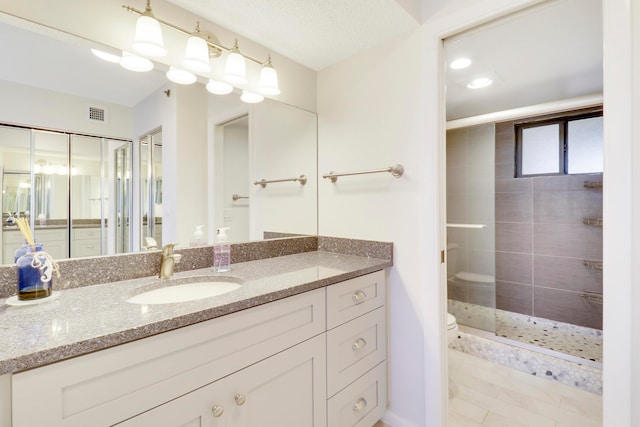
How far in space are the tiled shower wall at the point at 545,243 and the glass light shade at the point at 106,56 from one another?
325 centimetres

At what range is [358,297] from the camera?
1375 mm

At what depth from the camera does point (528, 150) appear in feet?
9.76

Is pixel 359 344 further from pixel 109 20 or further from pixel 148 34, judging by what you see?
pixel 109 20

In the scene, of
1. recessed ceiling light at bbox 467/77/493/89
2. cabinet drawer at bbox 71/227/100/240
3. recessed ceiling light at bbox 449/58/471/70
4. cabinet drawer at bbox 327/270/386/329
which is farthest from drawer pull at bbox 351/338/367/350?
recessed ceiling light at bbox 467/77/493/89

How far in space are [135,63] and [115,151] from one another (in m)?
0.37

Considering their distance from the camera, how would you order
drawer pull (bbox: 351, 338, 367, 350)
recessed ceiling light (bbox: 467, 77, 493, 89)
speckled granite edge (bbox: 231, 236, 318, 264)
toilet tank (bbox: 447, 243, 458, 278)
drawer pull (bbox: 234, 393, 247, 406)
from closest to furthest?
drawer pull (bbox: 234, 393, 247, 406)
drawer pull (bbox: 351, 338, 367, 350)
speckled granite edge (bbox: 231, 236, 318, 264)
recessed ceiling light (bbox: 467, 77, 493, 89)
toilet tank (bbox: 447, 243, 458, 278)

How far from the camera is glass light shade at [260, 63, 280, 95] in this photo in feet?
5.22

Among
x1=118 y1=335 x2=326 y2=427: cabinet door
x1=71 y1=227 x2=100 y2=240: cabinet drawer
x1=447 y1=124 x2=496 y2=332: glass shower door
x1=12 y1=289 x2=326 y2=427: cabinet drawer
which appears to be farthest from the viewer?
x1=447 y1=124 x2=496 y2=332: glass shower door

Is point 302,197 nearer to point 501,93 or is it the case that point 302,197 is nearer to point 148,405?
point 148,405

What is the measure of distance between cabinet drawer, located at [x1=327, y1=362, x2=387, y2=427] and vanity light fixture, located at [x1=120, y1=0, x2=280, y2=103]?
1.54m

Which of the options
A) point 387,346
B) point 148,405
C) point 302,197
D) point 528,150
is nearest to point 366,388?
point 387,346

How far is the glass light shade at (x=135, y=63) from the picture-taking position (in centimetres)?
121

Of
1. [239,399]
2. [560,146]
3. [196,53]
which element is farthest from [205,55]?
[560,146]

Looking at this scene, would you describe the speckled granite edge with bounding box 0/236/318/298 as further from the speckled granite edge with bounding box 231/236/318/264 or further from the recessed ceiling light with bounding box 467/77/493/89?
the recessed ceiling light with bounding box 467/77/493/89
